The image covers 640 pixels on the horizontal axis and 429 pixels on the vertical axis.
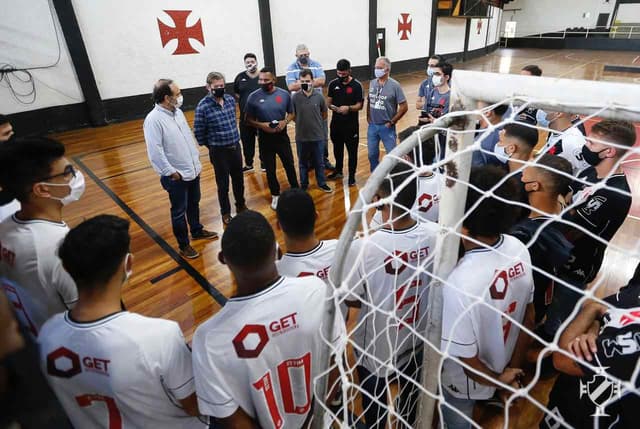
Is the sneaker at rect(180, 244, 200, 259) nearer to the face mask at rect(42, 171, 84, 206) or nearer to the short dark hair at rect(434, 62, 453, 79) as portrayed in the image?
the face mask at rect(42, 171, 84, 206)

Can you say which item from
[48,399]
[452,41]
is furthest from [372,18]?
[48,399]

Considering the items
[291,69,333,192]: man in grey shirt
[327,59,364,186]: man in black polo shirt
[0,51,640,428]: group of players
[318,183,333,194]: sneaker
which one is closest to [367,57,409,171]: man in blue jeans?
[327,59,364,186]: man in black polo shirt

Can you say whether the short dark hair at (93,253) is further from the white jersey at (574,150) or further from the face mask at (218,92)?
the white jersey at (574,150)

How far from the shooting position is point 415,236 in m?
1.41

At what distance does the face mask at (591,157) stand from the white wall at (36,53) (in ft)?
27.9

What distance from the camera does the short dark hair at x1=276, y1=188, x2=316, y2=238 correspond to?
144 centimetres

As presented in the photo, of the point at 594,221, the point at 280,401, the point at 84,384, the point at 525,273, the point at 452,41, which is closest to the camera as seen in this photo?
the point at 84,384

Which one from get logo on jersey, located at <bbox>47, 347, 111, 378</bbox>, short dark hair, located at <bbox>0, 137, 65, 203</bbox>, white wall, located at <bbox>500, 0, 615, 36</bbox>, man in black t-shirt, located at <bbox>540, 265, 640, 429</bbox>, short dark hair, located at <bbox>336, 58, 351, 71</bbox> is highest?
white wall, located at <bbox>500, 0, 615, 36</bbox>

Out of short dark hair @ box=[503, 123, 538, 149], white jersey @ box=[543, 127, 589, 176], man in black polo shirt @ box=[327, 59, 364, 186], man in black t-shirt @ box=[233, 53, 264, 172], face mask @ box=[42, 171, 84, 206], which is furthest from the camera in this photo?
man in black t-shirt @ box=[233, 53, 264, 172]

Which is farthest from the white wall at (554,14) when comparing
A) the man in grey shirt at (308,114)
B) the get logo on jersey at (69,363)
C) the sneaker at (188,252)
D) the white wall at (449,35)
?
the get logo on jersey at (69,363)

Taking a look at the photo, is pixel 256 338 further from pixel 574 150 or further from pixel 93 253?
pixel 574 150

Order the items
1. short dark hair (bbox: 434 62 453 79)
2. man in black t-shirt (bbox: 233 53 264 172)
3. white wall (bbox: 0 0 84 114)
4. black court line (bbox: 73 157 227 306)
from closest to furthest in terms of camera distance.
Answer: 1. black court line (bbox: 73 157 227 306)
2. short dark hair (bbox: 434 62 453 79)
3. man in black t-shirt (bbox: 233 53 264 172)
4. white wall (bbox: 0 0 84 114)

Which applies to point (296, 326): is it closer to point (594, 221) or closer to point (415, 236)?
point (415, 236)

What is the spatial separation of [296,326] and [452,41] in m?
18.6
